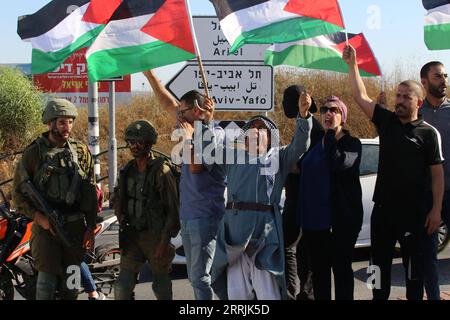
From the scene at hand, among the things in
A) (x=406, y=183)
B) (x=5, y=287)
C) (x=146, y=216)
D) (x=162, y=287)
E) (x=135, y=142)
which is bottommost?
(x=5, y=287)

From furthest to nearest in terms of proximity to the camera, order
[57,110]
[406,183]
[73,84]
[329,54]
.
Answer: [73,84], [329,54], [57,110], [406,183]

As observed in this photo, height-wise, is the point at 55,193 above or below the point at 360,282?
above

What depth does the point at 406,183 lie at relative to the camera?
5145 mm

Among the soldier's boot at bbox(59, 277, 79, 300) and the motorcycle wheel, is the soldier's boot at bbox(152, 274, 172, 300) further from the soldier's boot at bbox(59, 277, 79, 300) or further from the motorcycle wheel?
the motorcycle wheel

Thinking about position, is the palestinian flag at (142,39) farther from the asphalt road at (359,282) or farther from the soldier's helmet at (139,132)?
the asphalt road at (359,282)

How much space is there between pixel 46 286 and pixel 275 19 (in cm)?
282

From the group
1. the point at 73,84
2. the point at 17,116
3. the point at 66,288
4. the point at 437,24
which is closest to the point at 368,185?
the point at 437,24

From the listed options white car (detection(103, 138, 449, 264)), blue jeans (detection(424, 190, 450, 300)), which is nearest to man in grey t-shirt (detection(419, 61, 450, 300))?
blue jeans (detection(424, 190, 450, 300))

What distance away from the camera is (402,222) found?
17.1 ft

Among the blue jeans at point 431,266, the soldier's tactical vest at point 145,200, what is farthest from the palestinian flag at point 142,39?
the blue jeans at point 431,266

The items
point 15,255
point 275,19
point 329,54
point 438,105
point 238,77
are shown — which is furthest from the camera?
point 238,77

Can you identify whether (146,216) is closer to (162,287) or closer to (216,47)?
(162,287)

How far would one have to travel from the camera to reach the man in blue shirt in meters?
5.17

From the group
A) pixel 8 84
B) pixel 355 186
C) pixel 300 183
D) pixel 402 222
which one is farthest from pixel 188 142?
pixel 8 84
